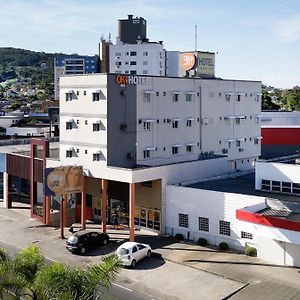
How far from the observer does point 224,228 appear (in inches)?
1453

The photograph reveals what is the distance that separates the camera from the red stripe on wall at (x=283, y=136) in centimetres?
7500

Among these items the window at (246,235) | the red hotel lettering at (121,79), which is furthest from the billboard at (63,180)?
the window at (246,235)

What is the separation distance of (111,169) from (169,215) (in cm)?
571

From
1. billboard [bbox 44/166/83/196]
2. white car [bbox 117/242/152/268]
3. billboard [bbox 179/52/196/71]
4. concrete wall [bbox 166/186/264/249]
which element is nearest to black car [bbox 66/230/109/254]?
white car [bbox 117/242/152/268]

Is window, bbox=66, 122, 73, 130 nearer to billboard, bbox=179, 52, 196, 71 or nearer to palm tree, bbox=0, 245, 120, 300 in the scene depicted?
billboard, bbox=179, 52, 196, 71

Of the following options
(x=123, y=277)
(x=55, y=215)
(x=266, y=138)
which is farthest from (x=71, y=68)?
(x=123, y=277)

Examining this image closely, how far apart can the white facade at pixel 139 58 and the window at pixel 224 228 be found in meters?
97.2

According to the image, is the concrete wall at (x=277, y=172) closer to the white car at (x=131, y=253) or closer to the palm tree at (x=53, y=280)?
the white car at (x=131, y=253)

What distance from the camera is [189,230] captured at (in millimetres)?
38906

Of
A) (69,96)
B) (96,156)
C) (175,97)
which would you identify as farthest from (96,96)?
(175,97)

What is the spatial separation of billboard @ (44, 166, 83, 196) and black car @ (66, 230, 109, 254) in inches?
205

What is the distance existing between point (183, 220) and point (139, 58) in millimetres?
97871

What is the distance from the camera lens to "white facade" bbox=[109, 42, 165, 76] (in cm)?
13250

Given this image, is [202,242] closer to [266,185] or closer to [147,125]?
[266,185]
